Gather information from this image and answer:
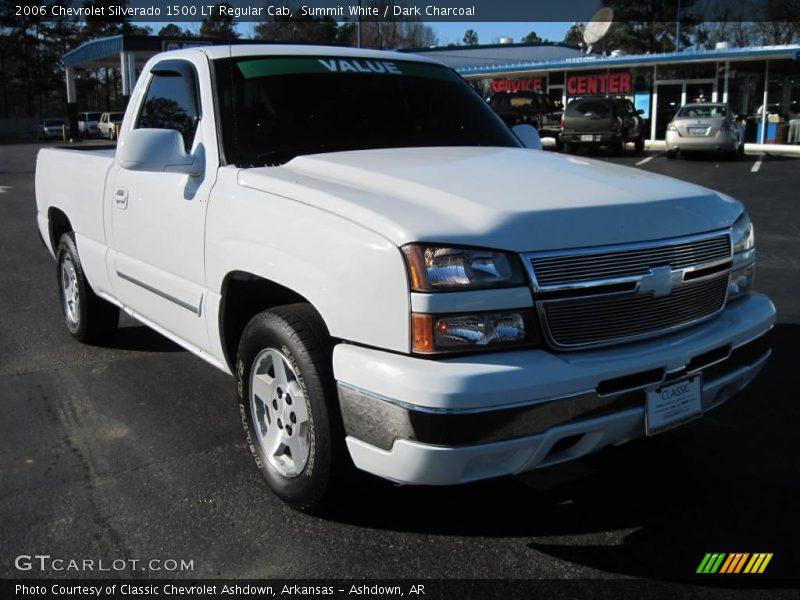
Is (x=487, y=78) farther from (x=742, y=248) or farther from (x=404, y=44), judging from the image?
(x=742, y=248)

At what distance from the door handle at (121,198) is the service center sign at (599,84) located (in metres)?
28.7

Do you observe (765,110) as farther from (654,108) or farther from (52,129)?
(52,129)

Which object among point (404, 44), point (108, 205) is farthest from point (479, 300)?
point (404, 44)

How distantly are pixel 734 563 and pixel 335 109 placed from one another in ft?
8.80

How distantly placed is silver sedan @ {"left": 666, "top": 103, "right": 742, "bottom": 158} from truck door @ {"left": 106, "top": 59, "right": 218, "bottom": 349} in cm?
1987

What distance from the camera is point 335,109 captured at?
387 centimetres

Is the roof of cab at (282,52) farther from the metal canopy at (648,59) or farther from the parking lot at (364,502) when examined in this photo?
the metal canopy at (648,59)

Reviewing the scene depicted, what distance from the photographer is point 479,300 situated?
2531 millimetres

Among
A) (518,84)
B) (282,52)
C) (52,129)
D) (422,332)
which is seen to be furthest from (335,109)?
(52,129)

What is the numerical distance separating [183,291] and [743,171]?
18.0 m

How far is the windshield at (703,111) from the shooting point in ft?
71.8

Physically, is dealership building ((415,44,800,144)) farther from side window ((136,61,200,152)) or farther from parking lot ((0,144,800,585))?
side window ((136,61,200,152))

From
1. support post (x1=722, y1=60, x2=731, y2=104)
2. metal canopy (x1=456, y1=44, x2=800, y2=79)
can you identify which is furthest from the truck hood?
support post (x1=722, y1=60, x2=731, y2=104)

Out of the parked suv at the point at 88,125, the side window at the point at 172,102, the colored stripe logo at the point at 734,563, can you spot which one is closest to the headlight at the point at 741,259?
the colored stripe logo at the point at 734,563
